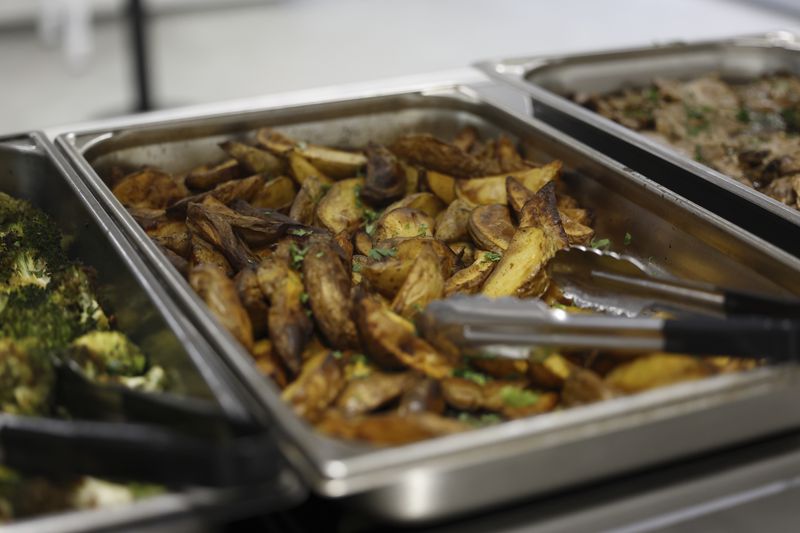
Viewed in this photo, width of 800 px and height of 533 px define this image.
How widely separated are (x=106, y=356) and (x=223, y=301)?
0.62 feet

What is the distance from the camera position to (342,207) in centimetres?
189

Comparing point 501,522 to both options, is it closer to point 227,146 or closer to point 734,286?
point 734,286

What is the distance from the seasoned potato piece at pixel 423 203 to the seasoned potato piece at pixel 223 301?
0.56m

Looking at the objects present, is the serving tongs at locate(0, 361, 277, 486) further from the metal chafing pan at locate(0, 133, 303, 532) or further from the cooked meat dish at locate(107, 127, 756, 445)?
the cooked meat dish at locate(107, 127, 756, 445)

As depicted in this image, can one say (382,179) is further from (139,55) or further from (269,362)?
(139,55)

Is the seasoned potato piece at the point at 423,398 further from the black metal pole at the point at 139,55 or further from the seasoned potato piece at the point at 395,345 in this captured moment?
the black metal pole at the point at 139,55

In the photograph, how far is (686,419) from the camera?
1.15m

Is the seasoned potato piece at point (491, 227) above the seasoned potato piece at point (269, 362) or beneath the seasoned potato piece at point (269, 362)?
above

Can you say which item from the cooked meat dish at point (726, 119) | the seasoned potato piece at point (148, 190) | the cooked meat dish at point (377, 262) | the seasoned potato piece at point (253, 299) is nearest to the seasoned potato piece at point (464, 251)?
the cooked meat dish at point (377, 262)

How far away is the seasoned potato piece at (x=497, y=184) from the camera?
1.97 meters

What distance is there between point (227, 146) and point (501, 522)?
1177mm

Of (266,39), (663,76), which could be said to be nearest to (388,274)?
(663,76)

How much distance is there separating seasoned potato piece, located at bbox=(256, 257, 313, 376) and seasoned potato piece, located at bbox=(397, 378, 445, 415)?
0.59 ft

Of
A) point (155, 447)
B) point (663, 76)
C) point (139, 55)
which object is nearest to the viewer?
point (155, 447)
